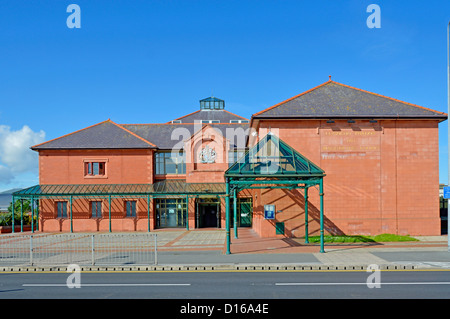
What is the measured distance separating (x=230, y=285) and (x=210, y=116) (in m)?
44.1

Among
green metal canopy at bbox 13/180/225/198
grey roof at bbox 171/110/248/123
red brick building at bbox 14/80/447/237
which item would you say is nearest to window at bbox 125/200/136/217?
red brick building at bbox 14/80/447/237

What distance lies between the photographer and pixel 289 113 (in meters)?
25.0

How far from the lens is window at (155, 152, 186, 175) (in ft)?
116

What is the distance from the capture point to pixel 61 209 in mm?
33719

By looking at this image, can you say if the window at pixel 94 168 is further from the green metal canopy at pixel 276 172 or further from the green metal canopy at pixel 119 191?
the green metal canopy at pixel 276 172

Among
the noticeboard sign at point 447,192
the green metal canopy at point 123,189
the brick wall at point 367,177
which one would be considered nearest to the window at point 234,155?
the green metal canopy at point 123,189

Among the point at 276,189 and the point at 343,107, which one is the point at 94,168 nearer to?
the point at 276,189

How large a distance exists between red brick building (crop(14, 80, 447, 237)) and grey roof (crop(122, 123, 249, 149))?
0.25 metres

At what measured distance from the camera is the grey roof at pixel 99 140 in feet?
111

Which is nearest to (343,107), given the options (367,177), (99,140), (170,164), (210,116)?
(367,177)

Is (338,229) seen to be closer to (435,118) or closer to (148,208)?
(435,118)
